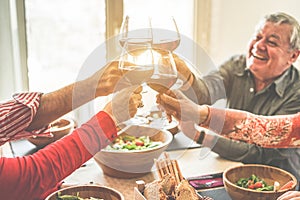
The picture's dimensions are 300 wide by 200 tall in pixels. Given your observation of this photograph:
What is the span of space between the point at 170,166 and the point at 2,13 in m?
1.77

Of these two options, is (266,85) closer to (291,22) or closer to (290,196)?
(291,22)

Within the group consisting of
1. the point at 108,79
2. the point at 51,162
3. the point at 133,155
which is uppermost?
the point at 108,79

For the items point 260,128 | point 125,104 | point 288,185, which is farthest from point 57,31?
point 288,185

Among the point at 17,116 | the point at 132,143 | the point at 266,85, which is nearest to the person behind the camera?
the point at 17,116

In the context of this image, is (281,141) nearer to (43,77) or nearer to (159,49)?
(159,49)

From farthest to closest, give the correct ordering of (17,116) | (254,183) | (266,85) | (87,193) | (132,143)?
(266,85)
(132,143)
(254,183)
(87,193)
(17,116)

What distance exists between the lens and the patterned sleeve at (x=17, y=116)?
1.35m

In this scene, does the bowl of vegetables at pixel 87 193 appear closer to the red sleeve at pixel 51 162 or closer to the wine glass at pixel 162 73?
the red sleeve at pixel 51 162

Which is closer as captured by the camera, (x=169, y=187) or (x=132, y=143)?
(x=169, y=187)

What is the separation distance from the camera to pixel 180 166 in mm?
1924

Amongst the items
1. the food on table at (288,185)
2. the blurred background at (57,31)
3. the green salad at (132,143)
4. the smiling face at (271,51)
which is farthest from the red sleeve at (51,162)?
the blurred background at (57,31)

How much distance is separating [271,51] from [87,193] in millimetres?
1143

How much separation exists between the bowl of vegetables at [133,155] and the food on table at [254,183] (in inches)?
12.9

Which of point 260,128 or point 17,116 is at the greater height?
point 17,116
